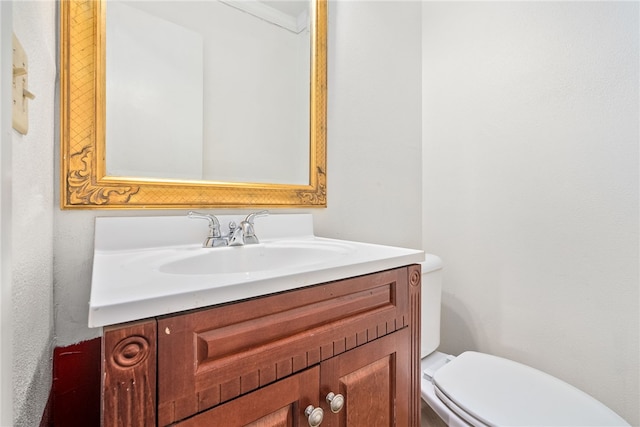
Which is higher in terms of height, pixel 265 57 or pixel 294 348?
pixel 265 57

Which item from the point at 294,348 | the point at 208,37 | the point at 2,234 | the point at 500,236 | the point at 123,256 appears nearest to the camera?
the point at 2,234

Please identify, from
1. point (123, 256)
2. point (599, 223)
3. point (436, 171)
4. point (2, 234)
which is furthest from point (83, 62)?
point (599, 223)

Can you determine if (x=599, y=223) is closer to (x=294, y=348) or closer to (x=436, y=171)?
(x=436, y=171)

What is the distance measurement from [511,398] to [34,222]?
1221mm

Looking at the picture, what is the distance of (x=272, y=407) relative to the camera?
48 centimetres

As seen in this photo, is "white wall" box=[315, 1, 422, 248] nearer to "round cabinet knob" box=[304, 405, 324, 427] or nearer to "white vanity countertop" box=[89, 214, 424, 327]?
"white vanity countertop" box=[89, 214, 424, 327]

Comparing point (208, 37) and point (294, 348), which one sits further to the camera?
point (208, 37)

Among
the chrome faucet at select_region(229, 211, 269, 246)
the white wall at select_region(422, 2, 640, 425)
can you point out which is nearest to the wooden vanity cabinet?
the chrome faucet at select_region(229, 211, 269, 246)

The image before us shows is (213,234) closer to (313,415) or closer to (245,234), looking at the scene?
(245,234)

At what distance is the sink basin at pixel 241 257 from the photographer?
681mm

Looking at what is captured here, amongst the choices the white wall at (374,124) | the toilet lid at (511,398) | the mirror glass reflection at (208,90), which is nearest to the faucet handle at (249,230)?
the mirror glass reflection at (208,90)

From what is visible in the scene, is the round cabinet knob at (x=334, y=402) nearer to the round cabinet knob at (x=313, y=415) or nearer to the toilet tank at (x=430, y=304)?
the round cabinet knob at (x=313, y=415)

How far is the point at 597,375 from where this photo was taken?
3.34 ft

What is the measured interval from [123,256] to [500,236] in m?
1.35
